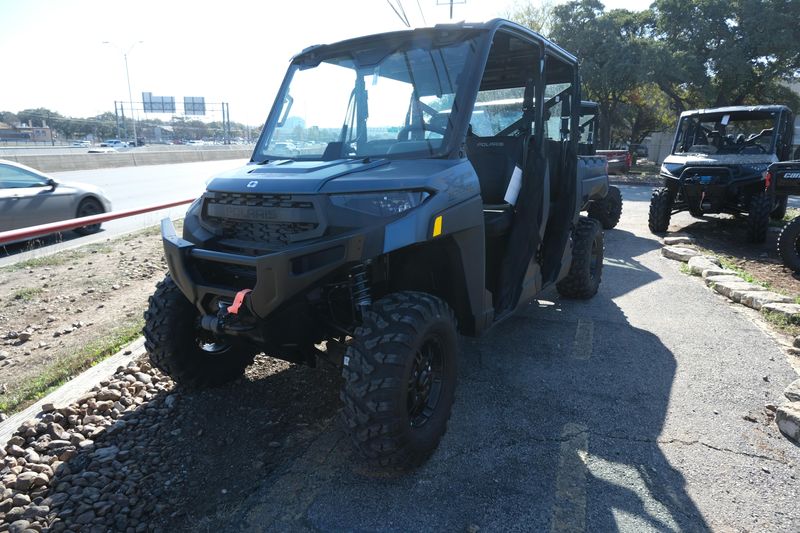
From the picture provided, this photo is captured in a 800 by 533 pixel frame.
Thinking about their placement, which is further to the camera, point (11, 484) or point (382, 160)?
point (382, 160)

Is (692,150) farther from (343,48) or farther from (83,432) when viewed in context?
(83,432)

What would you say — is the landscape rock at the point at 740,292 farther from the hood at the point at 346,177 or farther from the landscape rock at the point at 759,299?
the hood at the point at 346,177

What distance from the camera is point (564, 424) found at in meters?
3.50

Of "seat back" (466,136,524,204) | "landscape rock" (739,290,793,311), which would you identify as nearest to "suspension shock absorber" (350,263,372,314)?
"seat back" (466,136,524,204)

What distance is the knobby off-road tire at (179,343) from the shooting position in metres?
3.47

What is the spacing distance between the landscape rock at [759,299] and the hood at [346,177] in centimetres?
425

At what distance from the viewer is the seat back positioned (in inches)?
186

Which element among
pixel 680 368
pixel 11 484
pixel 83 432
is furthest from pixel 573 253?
pixel 11 484

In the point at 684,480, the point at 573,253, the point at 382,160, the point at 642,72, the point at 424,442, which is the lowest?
the point at 684,480

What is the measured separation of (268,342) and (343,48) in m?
2.14

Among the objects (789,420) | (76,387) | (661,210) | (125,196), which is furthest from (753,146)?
(125,196)

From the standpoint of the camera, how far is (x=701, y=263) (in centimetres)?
749

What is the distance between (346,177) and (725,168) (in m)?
8.88

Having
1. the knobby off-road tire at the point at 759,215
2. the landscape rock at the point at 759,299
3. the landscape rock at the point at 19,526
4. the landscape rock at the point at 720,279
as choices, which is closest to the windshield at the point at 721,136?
the knobby off-road tire at the point at 759,215
